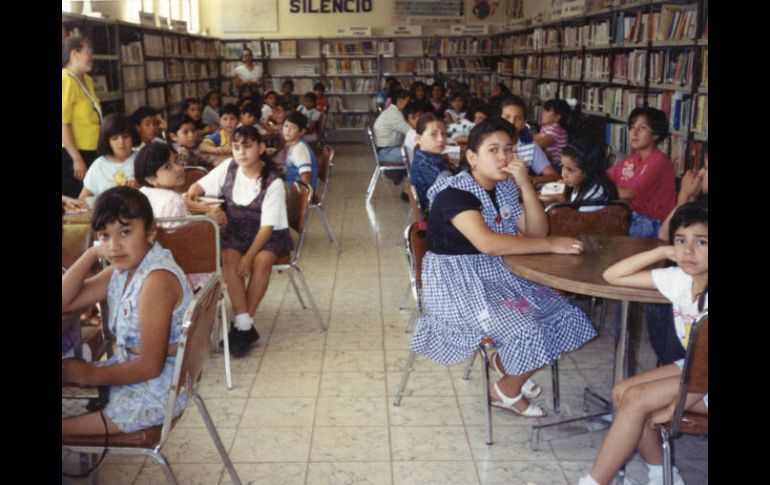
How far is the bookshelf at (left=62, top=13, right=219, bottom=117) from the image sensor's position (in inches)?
273

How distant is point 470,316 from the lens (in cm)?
242

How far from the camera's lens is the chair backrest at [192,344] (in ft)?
5.31

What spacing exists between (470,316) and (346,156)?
8.57 metres

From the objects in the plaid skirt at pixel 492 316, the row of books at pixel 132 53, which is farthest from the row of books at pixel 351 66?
the plaid skirt at pixel 492 316

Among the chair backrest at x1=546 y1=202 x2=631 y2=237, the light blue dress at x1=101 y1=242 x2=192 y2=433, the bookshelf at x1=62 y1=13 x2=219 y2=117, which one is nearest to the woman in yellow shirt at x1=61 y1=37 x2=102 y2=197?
the bookshelf at x1=62 y1=13 x2=219 y2=117

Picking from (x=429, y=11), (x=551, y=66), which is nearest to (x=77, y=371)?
(x=551, y=66)

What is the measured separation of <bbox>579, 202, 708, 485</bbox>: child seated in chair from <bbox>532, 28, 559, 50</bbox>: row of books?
6.97 m

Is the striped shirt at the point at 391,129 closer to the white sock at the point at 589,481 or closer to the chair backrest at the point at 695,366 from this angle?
the white sock at the point at 589,481

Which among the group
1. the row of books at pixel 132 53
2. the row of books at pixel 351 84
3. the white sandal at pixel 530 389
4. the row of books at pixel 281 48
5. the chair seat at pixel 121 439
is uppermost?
the row of books at pixel 281 48

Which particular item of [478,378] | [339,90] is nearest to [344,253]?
[478,378]

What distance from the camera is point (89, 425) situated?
1.71 metres

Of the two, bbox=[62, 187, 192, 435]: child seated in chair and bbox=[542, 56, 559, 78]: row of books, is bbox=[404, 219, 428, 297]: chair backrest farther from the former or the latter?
bbox=[542, 56, 559, 78]: row of books

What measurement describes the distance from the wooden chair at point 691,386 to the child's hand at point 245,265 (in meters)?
1.98
